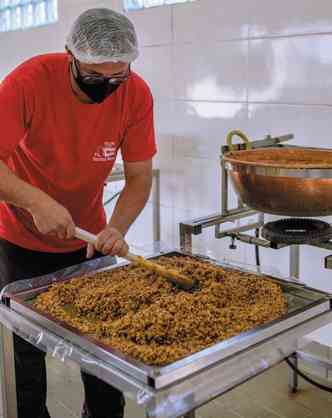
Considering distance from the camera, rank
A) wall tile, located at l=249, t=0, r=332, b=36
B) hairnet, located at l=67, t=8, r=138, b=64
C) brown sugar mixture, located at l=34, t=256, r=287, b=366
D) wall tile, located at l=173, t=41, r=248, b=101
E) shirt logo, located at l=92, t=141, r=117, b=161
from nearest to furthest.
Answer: brown sugar mixture, located at l=34, t=256, r=287, b=366, hairnet, located at l=67, t=8, r=138, b=64, shirt logo, located at l=92, t=141, r=117, b=161, wall tile, located at l=249, t=0, r=332, b=36, wall tile, located at l=173, t=41, r=248, b=101

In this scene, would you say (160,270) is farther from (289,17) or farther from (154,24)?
(154,24)

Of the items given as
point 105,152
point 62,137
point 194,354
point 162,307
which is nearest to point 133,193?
point 105,152

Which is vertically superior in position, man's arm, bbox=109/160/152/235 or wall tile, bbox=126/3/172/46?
wall tile, bbox=126/3/172/46

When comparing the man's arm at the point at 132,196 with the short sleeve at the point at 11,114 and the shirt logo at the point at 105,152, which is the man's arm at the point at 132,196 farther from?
the short sleeve at the point at 11,114

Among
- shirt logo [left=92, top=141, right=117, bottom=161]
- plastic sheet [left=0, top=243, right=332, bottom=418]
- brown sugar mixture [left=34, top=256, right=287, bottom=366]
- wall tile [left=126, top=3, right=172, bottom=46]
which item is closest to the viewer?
plastic sheet [left=0, top=243, right=332, bottom=418]

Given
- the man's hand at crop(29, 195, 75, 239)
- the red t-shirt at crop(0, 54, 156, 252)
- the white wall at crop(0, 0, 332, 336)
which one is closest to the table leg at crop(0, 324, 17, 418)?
the man's hand at crop(29, 195, 75, 239)

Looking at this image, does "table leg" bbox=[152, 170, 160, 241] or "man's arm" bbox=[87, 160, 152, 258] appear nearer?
"man's arm" bbox=[87, 160, 152, 258]

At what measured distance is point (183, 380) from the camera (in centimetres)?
84

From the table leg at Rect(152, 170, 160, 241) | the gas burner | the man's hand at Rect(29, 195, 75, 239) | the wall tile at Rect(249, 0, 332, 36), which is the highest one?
the wall tile at Rect(249, 0, 332, 36)

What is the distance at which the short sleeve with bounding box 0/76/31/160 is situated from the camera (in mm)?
1308

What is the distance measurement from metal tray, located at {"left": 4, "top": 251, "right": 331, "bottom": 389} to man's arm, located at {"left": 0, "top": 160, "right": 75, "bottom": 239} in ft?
0.39

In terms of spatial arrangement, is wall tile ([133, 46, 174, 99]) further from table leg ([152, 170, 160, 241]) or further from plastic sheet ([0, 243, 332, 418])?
plastic sheet ([0, 243, 332, 418])

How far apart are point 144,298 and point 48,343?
20cm

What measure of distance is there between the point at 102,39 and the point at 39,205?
39cm
